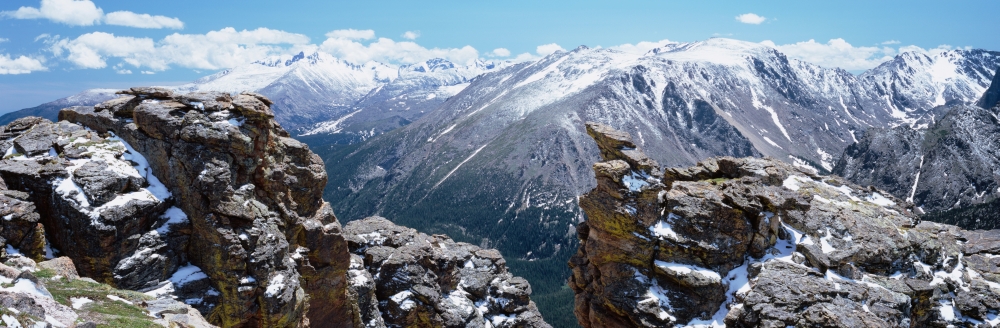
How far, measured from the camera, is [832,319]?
30359mm

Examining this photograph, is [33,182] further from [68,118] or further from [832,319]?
[832,319]

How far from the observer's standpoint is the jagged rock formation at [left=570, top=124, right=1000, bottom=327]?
34031mm

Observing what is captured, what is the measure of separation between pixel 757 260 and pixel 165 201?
4272 centimetres

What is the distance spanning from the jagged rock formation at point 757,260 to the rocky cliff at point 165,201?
83.3ft

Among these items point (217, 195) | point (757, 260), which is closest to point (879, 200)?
point (757, 260)

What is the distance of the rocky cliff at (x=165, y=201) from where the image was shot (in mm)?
29297

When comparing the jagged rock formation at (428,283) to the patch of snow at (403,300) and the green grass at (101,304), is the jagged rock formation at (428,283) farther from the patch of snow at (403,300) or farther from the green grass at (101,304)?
the green grass at (101,304)

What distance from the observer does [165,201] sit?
107 feet

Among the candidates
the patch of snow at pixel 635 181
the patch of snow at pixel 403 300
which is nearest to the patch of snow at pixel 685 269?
the patch of snow at pixel 635 181

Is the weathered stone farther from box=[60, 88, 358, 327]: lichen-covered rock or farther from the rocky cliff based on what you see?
box=[60, 88, 358, 327]: lichen-covered rock

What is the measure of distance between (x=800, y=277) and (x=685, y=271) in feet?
Result: 24.8

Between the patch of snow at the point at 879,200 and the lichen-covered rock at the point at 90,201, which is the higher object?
the lichen-covered rock at the point at 90,201

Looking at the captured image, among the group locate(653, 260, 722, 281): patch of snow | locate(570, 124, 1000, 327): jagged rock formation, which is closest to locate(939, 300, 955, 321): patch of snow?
locate(570, 124, 1000, 327): jagged rock formation

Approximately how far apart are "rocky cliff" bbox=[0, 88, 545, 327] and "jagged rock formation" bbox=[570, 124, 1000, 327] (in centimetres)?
2539
